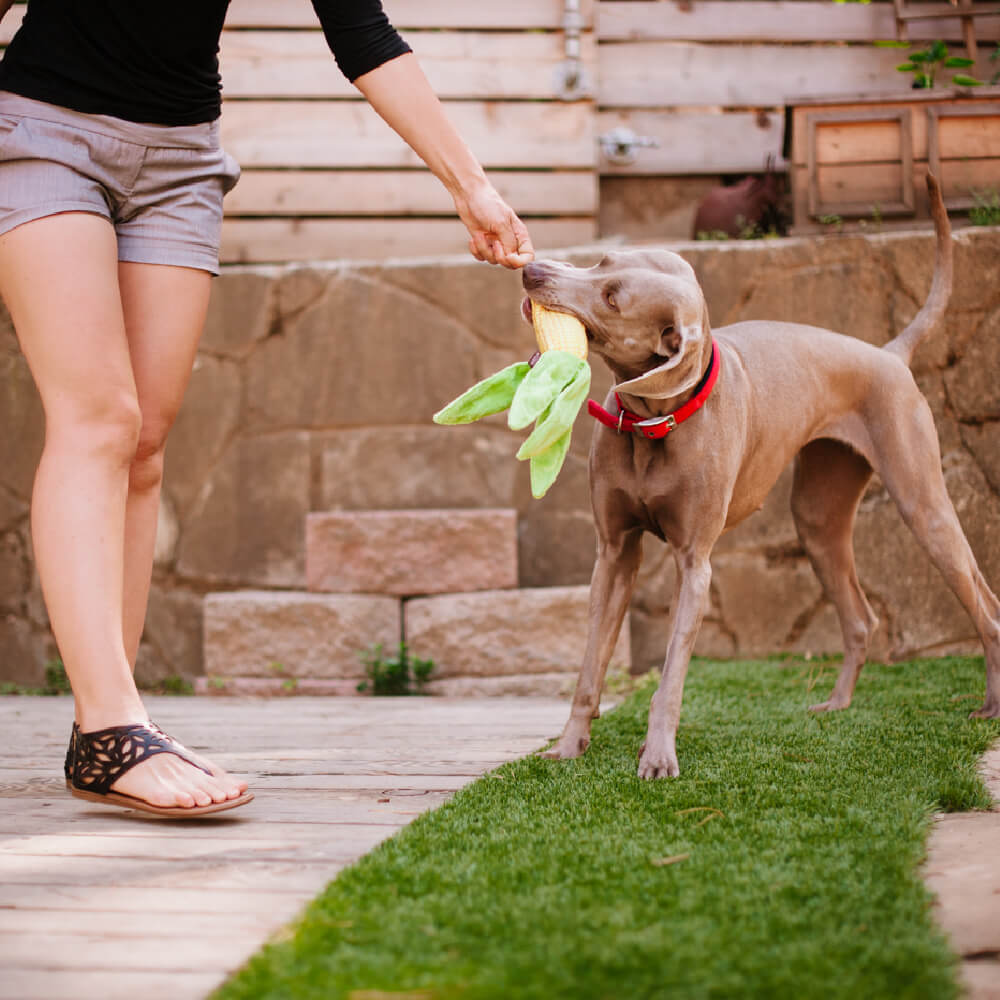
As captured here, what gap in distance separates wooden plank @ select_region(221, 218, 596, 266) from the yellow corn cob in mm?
2839

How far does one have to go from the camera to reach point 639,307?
7.63ft

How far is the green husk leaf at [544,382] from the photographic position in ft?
6.80

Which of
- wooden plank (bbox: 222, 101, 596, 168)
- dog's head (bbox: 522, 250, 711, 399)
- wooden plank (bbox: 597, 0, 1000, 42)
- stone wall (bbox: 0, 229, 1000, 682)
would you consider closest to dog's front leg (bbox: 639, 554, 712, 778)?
dog's head (bbox: 522, 250, 711, 399)

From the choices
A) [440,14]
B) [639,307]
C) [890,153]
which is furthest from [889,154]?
[639,307]

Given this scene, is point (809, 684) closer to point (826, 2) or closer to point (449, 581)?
point (449, 581)

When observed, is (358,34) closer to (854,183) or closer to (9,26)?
(854,183)

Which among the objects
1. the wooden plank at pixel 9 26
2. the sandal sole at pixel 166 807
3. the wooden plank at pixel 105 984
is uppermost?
the wooden plank at pixel 9 26

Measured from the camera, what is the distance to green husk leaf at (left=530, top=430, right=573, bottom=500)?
2.05 meters

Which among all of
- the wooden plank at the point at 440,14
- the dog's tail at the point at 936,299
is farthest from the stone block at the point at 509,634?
the wooden plank at the point at 440,14

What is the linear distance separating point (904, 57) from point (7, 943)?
544 centimetres

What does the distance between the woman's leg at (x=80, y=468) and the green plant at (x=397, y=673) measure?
2274 millimetres

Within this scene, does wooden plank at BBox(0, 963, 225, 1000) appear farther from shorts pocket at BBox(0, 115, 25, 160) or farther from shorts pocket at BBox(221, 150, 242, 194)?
shorts pocket at BBox(221, 150, 242, 194)

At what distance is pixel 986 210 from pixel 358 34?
3.27 metres

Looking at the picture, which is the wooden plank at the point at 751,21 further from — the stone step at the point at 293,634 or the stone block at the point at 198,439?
the stone step at the point at 293,634
